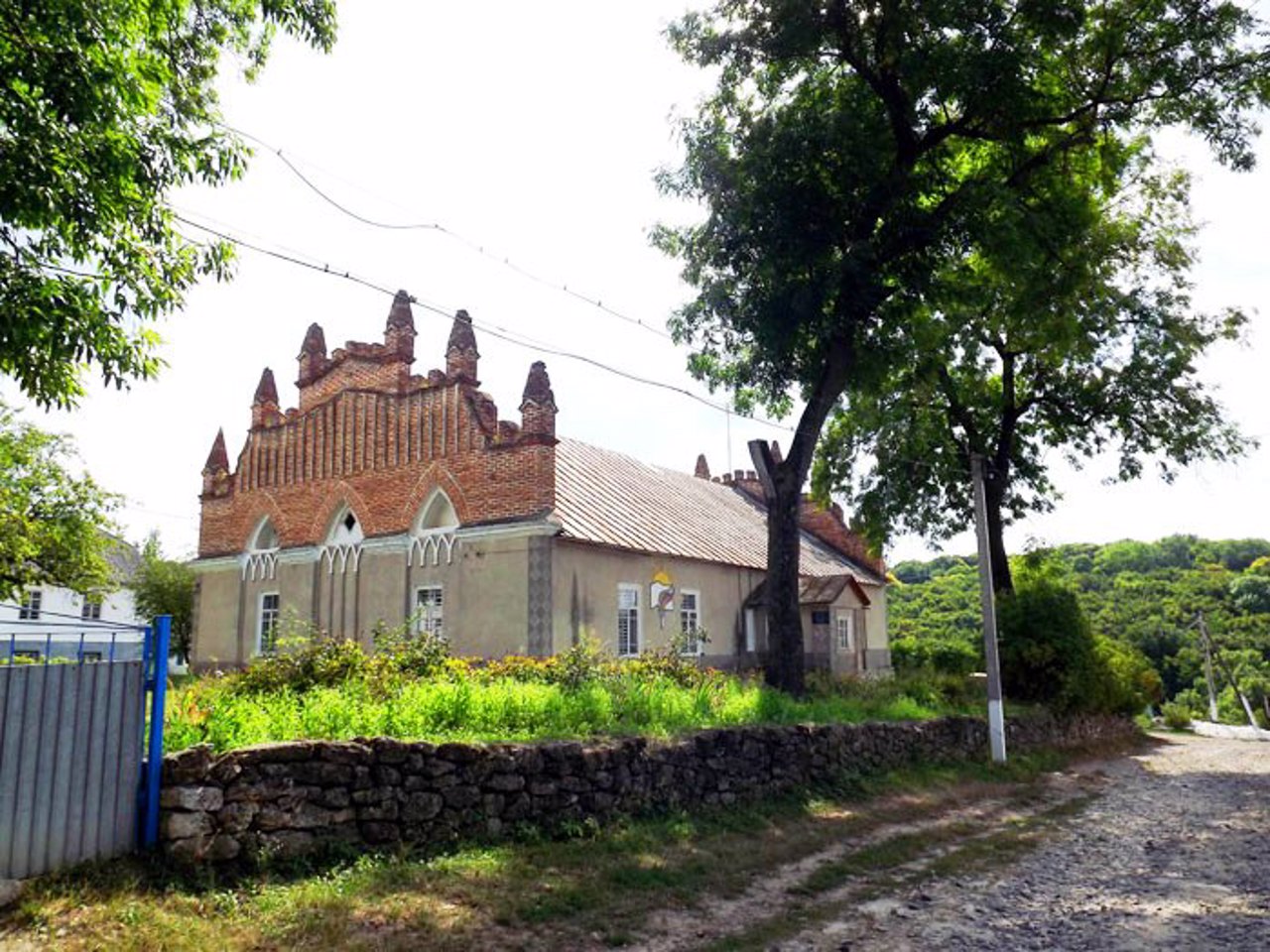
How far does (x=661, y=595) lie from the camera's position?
2397 centimetres

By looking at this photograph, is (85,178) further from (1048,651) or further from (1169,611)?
(1169,611)

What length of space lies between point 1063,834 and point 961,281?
1001cm

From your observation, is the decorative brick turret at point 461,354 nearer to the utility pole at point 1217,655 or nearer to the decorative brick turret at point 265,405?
the decorative brick turret at point 265,405

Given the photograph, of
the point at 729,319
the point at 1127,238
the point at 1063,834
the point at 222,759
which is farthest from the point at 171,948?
the point at 1127,238

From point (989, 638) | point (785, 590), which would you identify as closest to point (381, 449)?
point (785, 590)

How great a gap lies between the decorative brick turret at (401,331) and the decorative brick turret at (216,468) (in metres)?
7.88

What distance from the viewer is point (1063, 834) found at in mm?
11195

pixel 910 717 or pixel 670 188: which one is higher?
pixel 670 188

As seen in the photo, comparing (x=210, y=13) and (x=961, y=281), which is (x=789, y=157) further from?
(x=210, y=13)

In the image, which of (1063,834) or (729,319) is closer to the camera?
(1063,834)

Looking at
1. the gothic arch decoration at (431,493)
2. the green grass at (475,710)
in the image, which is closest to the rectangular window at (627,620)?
the gothic arch decoration at (431,493)

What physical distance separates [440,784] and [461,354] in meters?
15.2

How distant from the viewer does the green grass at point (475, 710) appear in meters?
8.00

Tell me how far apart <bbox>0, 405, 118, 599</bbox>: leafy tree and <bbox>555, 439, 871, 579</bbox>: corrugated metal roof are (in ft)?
44.3
